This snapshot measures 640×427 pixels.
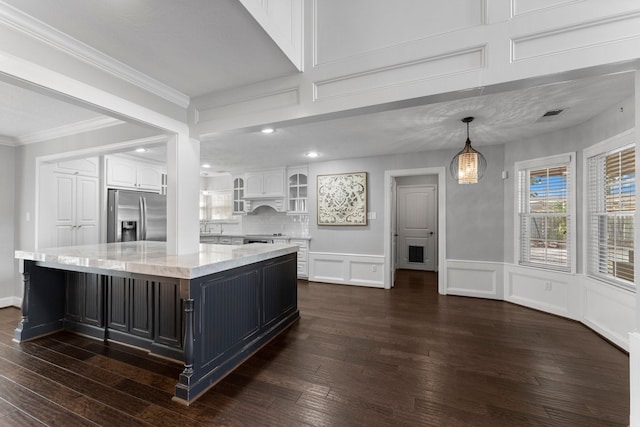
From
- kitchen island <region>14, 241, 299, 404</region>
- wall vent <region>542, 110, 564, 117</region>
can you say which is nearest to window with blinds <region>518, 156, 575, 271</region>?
wall vent <region>542, 110, 564, 117</region>

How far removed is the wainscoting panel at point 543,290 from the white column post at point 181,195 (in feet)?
14.5

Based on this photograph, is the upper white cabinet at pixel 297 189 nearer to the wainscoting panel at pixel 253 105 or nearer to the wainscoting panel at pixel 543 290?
the wainscoting panel at pixel 253 105

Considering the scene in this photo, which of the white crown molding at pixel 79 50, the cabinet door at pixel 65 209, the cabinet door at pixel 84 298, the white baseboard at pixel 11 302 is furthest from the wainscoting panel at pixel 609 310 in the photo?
the white baseboard at pixel 11 302

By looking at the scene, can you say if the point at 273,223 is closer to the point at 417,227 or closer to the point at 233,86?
the point at 417,227

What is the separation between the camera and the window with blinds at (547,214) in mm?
3539

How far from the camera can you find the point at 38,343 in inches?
107

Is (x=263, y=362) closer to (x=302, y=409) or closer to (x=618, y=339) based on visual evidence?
(x=302, y=409)

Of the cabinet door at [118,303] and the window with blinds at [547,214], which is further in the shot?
the window with blinds at [547,214]

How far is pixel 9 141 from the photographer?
155 inches

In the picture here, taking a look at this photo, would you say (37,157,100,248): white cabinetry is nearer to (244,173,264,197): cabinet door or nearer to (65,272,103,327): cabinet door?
(65,272,103,327): cabinet door

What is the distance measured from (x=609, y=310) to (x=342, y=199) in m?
3.81

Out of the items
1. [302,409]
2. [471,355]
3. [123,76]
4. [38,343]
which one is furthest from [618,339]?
[38,343]

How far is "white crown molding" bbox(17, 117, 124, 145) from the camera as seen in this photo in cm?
301

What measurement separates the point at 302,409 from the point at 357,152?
154 inches
